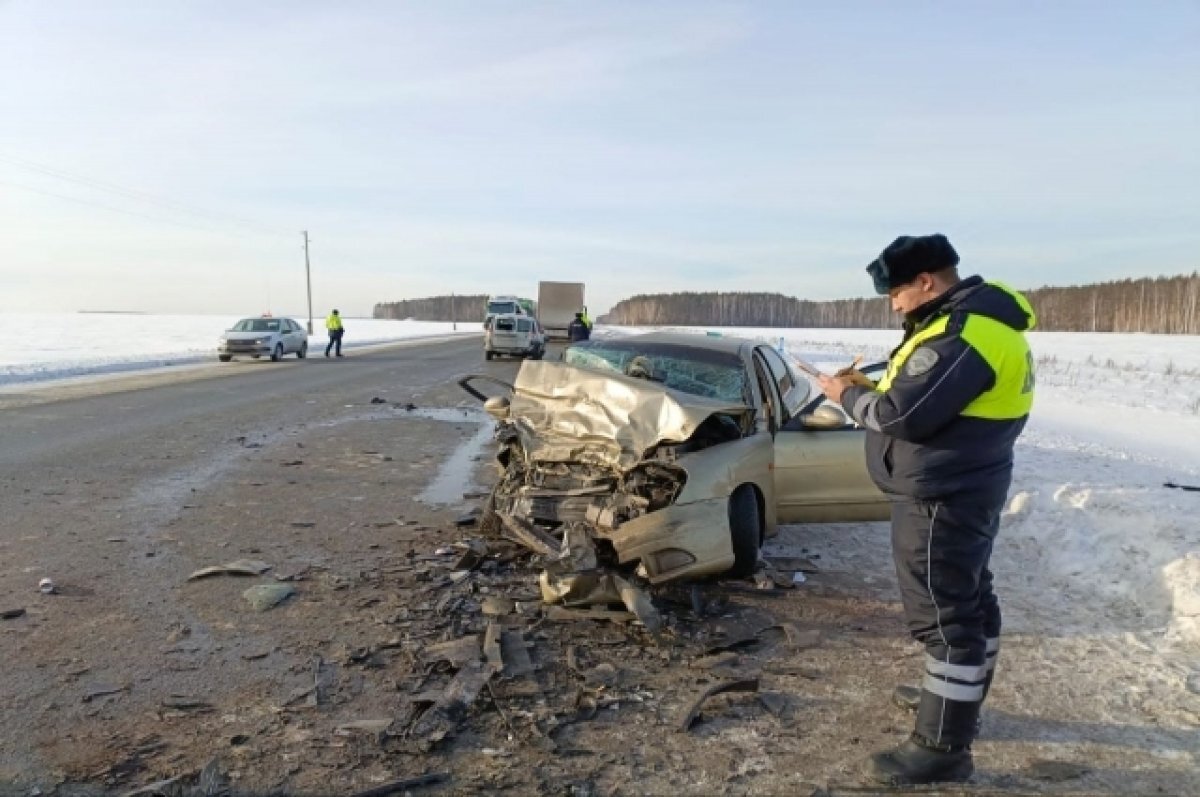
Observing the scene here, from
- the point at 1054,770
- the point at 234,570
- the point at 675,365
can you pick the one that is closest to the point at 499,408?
the point at 675,365

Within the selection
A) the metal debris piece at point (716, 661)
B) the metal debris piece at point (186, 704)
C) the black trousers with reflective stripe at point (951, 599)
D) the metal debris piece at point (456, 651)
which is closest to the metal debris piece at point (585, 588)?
the metal debris piece at point (716, 661)

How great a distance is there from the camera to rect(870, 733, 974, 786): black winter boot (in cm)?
280

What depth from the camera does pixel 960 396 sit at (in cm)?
270

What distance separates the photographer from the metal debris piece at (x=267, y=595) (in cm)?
441

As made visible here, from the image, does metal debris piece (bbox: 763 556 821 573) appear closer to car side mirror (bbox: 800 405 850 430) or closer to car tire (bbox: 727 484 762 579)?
car tire (bbox: 727 484 762 579)

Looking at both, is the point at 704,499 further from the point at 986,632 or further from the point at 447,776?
the point at 447,776

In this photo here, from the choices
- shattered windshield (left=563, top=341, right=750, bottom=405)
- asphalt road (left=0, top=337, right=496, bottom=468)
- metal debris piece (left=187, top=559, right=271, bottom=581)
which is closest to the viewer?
metal debris piece (left=187, top=559, right=271, bottom=581)

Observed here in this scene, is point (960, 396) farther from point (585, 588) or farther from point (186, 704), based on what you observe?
point (186, 704)

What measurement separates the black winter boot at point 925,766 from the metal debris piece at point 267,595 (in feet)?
10.9

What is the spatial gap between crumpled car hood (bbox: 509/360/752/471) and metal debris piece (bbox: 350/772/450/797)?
2358 millimetres

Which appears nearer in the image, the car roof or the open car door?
the open car door

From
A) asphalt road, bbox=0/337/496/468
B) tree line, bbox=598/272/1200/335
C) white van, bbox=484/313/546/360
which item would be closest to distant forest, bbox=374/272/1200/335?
tree line, bbox=598/272/1200/335

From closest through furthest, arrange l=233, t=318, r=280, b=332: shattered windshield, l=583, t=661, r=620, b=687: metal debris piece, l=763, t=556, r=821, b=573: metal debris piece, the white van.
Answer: l=583, t=661, r=620, b=687: metal debris piece
l=763, t=556, r=821, b=573: metal debris piece
l=233, t=318, r=280, b=332: shattered windshield
the white van

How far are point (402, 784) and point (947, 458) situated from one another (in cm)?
227
